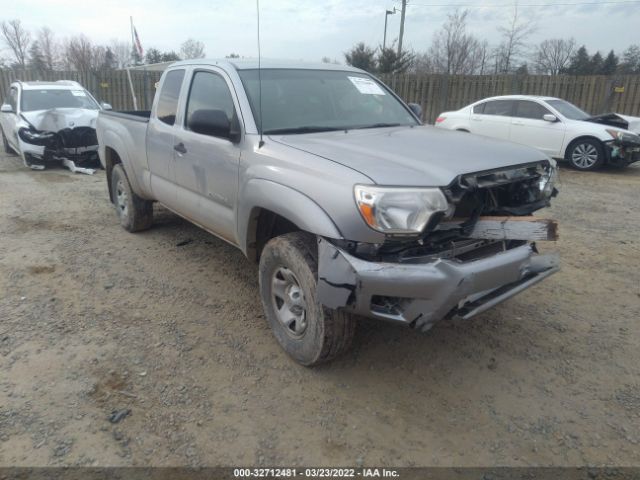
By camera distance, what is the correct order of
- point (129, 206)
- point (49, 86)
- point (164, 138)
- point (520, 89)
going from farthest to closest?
1. point (520, 89)
2. point (49, 86)
3. point (129, 206)
4. point (164, 138)

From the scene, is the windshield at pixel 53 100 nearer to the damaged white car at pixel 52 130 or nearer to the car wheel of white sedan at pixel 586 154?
the damaged white car at pixel 52 130

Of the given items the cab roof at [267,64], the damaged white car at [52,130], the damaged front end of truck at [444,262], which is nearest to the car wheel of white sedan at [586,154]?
the cab roof at [267,64]

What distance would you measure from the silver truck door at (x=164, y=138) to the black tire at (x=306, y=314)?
177 cm

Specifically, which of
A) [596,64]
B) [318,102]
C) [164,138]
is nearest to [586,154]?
[318,102]

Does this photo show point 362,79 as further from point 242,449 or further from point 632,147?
point 632,147

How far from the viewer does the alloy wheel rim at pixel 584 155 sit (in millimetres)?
10016

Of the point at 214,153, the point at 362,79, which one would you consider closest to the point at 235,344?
the point at 214,153

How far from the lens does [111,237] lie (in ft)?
18.7

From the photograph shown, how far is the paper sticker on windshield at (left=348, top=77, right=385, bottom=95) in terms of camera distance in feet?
13.9

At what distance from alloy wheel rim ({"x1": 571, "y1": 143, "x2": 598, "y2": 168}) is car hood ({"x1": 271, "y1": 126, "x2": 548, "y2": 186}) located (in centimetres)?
782

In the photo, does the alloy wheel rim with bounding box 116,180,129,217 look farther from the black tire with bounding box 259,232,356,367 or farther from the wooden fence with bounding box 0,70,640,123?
the wooden fence with bounding box 0,70,640,123

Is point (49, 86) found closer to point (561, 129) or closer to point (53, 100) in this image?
point (53, 100)

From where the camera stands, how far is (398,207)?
2527 mm

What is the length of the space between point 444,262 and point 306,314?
94 centimetres
